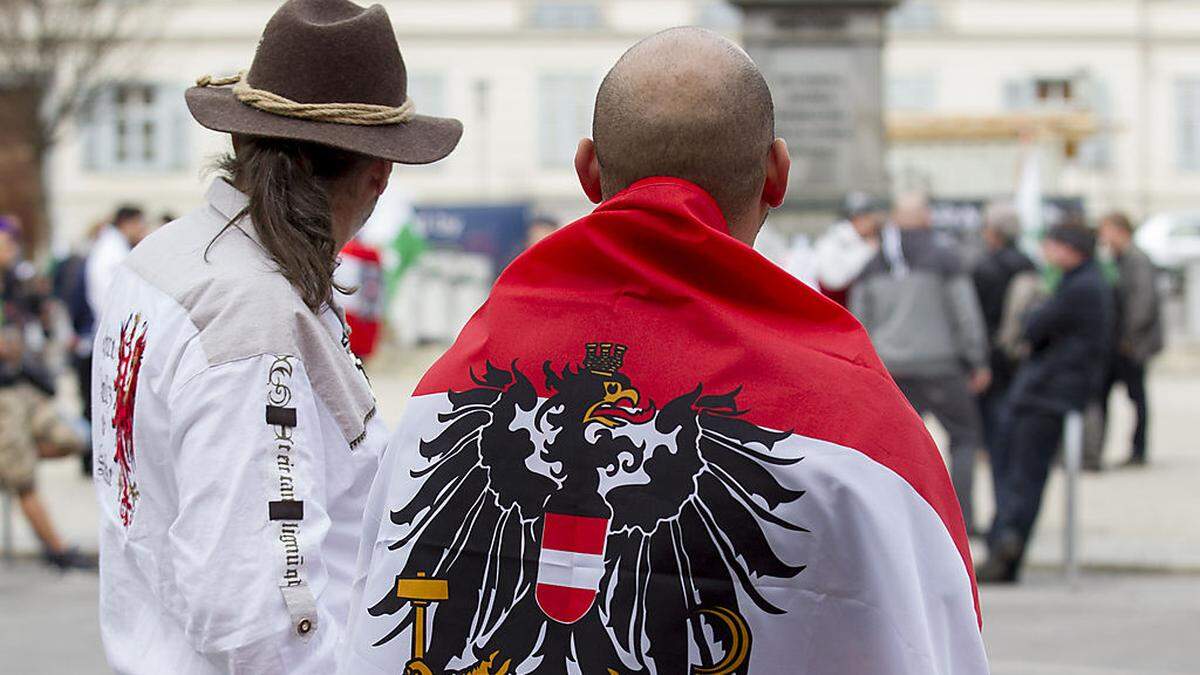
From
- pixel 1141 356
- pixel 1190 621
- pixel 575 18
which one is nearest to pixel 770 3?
pixel 1141 356

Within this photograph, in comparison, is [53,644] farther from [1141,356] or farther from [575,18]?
[575,18]

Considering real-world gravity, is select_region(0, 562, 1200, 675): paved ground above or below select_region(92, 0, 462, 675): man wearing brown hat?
below

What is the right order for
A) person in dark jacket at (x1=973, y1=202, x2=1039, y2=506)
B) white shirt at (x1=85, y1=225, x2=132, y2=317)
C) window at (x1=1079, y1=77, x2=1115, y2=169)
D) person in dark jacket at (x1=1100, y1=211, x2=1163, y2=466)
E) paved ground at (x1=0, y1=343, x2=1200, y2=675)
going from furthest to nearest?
window at (x1=1079, y1=77, x2=1115, y2=169), person in dark jacket at (x1=1100, y1=211, x2=1163, y2=466), white shirt at (x1=85, y1=225, x2=132, y2=317), person in dark jacket at (x1=973, y1=202, x2=1039, y2=506), paved ground at (x1=0, y1=343, x2=1200, y2=675)

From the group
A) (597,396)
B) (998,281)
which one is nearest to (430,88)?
(998,281)

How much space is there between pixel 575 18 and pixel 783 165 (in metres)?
40.5

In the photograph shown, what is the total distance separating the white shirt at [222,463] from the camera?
95.3 inches

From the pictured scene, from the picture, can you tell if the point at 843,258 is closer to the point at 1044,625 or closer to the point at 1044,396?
the point at 1044,396

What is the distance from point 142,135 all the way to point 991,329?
1307 inches

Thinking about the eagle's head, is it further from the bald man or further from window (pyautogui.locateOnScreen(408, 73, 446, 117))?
window (pyautogui.locateOnScreen(408, 73, 446, 117))

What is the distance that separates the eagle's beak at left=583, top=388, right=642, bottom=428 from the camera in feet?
6.57

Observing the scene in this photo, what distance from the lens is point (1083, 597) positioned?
30.2ft

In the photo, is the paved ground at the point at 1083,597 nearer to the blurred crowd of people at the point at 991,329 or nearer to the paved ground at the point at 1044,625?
the paved ground at the point at 1044,625

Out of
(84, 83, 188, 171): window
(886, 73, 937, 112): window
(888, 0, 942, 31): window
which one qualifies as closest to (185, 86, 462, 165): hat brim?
(886, 73, 937, 112): window

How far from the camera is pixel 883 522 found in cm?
192
